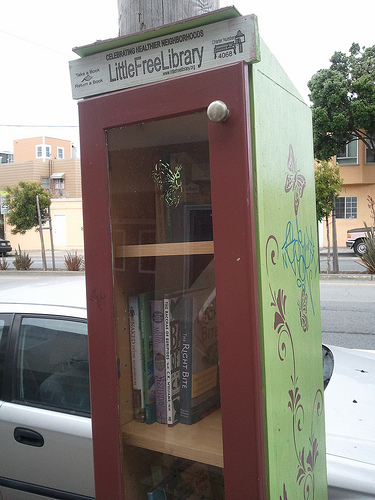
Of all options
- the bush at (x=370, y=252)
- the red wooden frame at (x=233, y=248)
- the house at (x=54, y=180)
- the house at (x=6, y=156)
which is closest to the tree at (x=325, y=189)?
the bush at (x=370, y=252)

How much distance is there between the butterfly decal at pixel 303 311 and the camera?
56.0 inches

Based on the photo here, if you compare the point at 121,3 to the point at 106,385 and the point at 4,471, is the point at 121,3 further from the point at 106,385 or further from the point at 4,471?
the point at 4,471

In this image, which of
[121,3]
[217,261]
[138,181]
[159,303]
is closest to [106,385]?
[159,303]

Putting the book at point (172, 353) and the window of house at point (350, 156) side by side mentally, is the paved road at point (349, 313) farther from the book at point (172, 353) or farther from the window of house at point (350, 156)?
the window of house at point (350, 156)

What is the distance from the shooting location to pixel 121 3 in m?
1.60

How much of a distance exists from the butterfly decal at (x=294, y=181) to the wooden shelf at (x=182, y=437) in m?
0.71

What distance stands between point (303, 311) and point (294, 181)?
0.42 meters

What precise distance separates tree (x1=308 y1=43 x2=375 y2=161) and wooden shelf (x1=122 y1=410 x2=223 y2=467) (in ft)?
55.6

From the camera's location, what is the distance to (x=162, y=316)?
1374 millimetres

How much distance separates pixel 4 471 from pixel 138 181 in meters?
1.90

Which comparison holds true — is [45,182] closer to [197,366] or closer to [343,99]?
[343,99]

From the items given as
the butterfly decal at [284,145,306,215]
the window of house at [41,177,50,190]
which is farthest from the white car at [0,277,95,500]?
the window of house at [41,177,50,190]

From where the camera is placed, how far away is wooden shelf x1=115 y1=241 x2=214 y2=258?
4.16 ft

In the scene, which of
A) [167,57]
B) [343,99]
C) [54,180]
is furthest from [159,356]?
[54,180]
